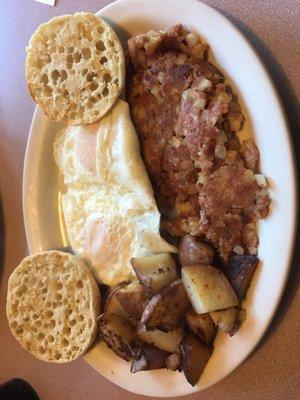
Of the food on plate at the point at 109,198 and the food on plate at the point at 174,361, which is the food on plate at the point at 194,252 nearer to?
the food on plate at the point at 109,198

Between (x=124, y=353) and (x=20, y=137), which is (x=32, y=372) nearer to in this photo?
(x=124, y=353)

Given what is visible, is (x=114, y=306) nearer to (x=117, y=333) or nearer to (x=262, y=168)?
(x=117, y=333)

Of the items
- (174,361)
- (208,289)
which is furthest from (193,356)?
(208,289)

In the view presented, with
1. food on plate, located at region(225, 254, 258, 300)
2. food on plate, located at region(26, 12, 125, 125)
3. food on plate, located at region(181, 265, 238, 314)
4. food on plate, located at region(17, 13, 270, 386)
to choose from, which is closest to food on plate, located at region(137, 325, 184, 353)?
food on plate, located at region(17, 13, 270, 386)

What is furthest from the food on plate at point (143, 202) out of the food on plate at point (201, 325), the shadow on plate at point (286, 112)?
the shadow on plate at point (286, 112)

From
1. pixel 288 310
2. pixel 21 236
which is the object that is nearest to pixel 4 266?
pixel 21 236

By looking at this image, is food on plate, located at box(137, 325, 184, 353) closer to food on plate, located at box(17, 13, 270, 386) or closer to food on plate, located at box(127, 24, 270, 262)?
food on plate, located at box(17, 13, 270, 386)
